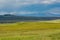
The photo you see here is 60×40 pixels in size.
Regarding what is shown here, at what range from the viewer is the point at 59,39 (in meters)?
13.5

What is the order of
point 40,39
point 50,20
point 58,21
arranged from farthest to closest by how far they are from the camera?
point 50,20, point 58,21, point 40,39

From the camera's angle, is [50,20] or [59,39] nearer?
[59,39]

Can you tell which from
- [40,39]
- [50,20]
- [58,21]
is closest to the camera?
[40,39]

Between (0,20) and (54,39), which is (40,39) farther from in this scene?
(0,20)

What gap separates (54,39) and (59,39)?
0.39 m

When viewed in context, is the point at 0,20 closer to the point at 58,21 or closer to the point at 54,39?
the point at 58,21

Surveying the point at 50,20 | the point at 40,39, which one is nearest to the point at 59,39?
the point at 40,39

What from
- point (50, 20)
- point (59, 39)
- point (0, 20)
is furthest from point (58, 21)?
point (59, 39)

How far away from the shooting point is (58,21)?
4766 centimetres

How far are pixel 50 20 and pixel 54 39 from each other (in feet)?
127

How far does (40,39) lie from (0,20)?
36618mm

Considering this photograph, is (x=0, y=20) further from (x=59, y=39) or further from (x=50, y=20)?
(x=59, y=39)

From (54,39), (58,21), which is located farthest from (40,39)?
(58,21)

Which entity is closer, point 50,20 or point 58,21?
point 58,21
